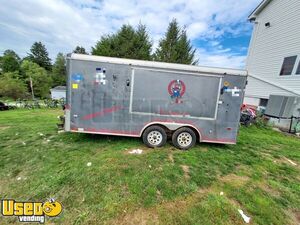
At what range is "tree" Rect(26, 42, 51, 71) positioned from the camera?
204 ft

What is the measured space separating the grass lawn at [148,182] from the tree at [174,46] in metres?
16.3

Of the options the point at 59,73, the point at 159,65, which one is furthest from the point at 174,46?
the point at 59,73

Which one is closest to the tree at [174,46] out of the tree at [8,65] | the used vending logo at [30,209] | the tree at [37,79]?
the used vending logo at [30,209]

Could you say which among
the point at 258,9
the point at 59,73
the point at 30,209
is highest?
the point at 258,9

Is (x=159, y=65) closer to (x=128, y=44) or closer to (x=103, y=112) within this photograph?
(x=103, y=112)

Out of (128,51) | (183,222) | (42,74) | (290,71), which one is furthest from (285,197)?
(42,74)

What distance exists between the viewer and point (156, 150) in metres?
4.80

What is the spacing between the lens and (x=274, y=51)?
1134 centimetres

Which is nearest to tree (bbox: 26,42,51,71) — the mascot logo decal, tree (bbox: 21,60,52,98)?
tree (bbox: 21,60,52,98)

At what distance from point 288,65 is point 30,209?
1428 cm

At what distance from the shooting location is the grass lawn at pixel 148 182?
2525 millimetres

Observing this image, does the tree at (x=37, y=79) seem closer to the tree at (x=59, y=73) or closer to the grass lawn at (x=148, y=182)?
the tree at (x=59, y=73)

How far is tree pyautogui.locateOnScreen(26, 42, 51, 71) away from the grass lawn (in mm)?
72673

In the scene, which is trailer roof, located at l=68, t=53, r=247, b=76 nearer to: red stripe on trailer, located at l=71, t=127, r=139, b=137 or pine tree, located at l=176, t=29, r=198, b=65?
red stripe on trailer, located at l=71, t=127, r=139, b=137
